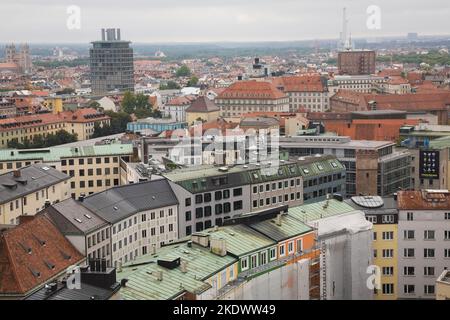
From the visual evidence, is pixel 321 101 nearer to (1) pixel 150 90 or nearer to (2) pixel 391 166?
(1) pixel 150 90

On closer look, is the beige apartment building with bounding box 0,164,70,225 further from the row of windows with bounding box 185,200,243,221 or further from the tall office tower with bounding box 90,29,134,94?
the tall office tower with bounding box 90,29,134,94

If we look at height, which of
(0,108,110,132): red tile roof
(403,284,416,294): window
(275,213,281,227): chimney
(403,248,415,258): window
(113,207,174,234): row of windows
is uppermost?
(275,213,281,227): chimney

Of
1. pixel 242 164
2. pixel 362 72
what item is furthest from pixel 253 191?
pixel 362 72

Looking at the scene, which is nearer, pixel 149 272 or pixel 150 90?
pixel 149 272

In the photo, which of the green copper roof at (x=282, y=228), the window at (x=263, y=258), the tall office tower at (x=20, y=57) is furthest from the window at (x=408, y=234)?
the tall office tower at (x=20, y=57)

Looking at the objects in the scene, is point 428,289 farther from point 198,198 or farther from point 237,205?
point 198,198

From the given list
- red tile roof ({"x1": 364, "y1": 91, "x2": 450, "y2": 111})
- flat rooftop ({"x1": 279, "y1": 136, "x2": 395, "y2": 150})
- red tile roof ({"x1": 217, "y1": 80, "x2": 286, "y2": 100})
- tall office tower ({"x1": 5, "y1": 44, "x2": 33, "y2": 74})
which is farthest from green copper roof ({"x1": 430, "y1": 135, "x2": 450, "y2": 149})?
tall office tower ({"x1": 5, "y1": 44, "x2": 33, "y2": 74})
